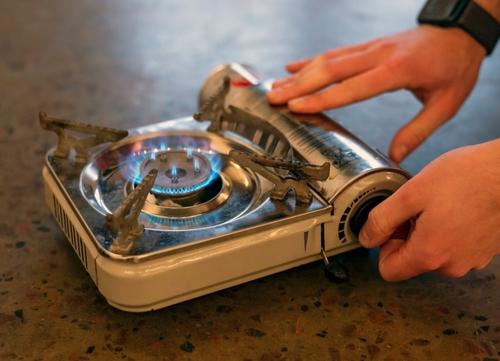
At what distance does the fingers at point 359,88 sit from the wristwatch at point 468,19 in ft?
0.39

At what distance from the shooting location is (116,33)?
1.33m

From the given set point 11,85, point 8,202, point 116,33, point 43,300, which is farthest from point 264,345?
point 116,33

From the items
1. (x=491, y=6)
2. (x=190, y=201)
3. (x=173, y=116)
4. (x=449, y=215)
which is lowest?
(x=173, y=116)

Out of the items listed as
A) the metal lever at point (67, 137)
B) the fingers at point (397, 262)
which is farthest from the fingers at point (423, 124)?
the metal lever at point (67, 137)

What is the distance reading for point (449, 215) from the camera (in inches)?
26.0

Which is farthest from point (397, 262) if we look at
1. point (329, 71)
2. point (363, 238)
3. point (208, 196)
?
point (329, 71)

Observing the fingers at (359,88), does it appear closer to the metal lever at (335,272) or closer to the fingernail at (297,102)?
the fingernail at (297,102)

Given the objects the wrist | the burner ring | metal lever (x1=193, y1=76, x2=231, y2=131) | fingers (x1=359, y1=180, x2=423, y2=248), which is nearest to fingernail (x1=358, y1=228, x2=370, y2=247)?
fingers (x1=359, y1=180, x2=423, y2=248)

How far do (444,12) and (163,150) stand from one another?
437 mm

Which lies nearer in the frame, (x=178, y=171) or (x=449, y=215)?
(x=449, y=215)

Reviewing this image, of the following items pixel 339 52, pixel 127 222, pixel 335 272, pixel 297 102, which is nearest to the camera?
pixel 127 222

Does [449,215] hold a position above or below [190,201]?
above

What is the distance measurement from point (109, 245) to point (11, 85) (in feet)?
1.99

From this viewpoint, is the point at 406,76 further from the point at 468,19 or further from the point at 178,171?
the point at 178,171
